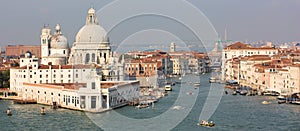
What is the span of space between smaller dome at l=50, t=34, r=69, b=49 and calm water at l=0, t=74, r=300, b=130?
547cm

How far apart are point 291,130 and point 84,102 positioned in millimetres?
4619

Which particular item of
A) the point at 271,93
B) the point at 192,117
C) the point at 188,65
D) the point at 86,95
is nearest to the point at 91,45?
the point at 271,93

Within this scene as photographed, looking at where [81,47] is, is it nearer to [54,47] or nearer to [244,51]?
[54,47]

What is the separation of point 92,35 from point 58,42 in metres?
1.18

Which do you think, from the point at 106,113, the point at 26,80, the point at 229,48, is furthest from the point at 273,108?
the point at 229,48

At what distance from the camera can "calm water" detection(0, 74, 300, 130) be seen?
923 centimetres

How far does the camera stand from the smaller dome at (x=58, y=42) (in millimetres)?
18531

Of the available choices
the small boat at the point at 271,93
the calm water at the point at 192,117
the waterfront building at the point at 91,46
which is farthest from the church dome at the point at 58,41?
the small boat at the point at 271,93

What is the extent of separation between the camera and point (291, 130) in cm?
862

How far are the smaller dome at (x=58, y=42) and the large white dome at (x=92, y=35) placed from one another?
481mm

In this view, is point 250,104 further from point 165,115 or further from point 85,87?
point 85,87

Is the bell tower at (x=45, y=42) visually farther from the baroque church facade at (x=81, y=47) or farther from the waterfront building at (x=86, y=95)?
the waterfront building at (x=86, y=95)

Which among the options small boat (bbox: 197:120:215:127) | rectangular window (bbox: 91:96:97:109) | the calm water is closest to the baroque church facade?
the calm water

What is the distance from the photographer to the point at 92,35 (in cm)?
1872
